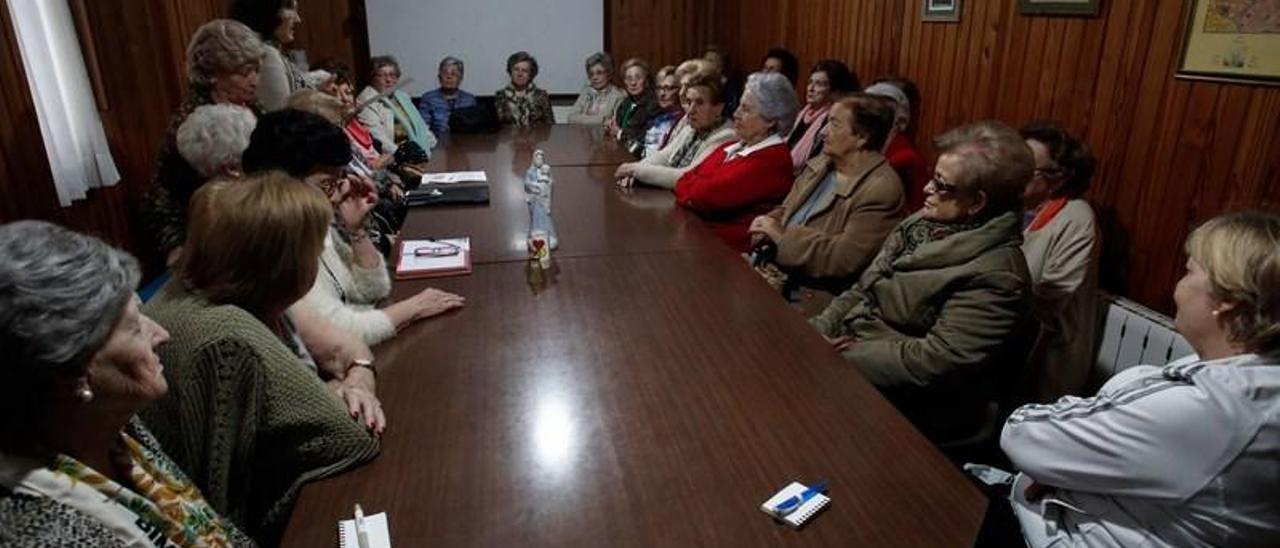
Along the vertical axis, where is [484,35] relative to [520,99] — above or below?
above

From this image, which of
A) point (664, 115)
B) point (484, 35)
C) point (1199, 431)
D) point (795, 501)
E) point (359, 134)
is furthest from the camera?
point (484, 35)

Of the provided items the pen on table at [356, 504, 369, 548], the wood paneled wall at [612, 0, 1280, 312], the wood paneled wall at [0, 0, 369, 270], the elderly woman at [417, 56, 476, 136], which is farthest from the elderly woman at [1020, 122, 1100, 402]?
the elderly woman at [417, 56, 476, 136]

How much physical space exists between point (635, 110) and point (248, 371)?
370 cm

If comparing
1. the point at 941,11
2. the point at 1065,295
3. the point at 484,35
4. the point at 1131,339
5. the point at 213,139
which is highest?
the point at 941,11

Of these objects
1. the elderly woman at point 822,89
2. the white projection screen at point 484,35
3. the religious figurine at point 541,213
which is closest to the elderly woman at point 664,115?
the elderly woman at point 822,89

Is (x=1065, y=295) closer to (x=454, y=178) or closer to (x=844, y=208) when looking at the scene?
(x=844, y=208)

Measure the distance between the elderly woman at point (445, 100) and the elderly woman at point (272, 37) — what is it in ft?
5.87

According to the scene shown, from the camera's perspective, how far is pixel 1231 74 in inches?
76.2

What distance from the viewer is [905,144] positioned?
317 centimetres

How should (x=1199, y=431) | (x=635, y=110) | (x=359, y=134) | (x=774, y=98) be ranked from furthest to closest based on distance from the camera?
(x=635, y=110) → (x=359, y=134) → (x=774, y=98) → (x=1199, y=431)

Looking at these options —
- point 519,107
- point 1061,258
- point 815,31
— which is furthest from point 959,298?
point 519,107

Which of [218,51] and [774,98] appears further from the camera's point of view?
[774,98]

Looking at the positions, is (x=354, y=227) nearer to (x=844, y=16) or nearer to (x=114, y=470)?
(x=114, y=470)

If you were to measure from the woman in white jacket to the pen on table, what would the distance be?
2.02 feet
